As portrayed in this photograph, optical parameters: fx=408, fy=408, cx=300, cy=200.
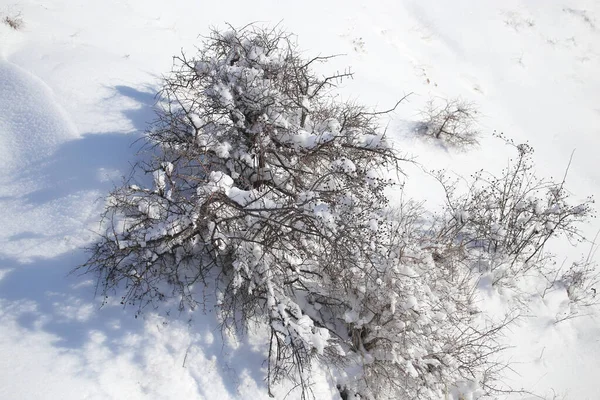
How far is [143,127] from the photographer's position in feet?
20.3

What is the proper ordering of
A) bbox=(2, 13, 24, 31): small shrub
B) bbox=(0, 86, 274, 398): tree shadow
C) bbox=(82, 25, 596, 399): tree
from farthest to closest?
bbox=(2, 13, 24, 31): small shrub < bbox=(82, 25, 596, 399): tree < bbox=(0, 86, 274, 398): tree shadow

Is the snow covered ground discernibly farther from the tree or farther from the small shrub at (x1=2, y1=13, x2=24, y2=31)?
the tree

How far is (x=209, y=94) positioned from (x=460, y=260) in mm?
4989

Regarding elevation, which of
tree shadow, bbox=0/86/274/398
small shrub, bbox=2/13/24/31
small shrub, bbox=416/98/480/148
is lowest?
tree shadow, bbox=0/86/274/398

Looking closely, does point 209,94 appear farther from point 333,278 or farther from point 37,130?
point 333,278

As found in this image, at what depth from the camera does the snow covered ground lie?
425cm

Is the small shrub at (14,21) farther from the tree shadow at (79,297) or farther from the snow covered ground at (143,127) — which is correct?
the tree shadow at (79,297)

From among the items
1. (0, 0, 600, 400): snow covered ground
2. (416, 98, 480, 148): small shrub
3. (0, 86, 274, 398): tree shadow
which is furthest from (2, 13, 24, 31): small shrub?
(416, 98, 480, 148): small shrub

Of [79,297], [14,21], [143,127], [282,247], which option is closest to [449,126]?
[282,247]

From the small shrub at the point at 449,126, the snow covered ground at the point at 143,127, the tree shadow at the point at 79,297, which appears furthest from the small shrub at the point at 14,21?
the small shrub at the point at 449,126

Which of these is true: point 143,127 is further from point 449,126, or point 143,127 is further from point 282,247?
point 449,126

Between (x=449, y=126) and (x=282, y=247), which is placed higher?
(x=449, y=126)

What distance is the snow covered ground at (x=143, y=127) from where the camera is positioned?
167 inches

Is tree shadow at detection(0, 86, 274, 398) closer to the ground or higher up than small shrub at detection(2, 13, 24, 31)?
closer to the ground
